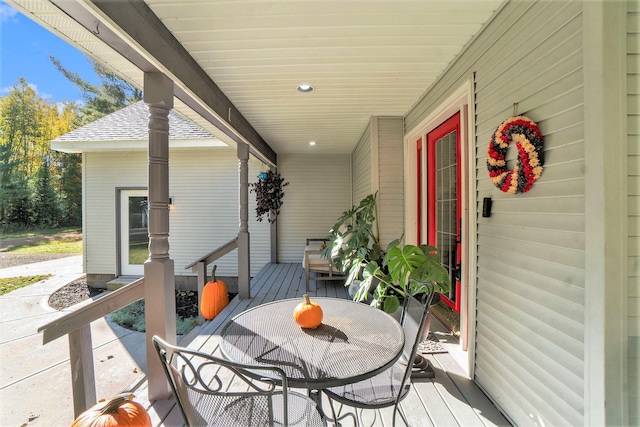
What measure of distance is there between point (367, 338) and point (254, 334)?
577 mm

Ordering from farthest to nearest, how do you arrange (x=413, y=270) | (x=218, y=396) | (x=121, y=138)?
1. (x=121, y=138)
2. (x=413, y=270)
3. (x=218, y=396)

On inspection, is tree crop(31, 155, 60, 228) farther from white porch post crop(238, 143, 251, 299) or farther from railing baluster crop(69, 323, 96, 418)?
railing baluster crop(69, 323, 96, 418)

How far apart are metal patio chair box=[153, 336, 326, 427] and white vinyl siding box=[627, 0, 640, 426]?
132 centimetres

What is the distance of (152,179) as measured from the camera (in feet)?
6.21

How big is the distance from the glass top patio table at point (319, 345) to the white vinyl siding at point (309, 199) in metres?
4.93

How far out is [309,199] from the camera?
658 cm

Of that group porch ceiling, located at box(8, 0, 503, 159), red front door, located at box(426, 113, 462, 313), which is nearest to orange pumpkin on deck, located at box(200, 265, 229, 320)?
porch ceiling, located at box(8, 0, 503, 159)

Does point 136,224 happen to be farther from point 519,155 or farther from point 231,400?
point 519,155

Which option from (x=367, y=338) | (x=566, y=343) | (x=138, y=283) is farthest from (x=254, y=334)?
(x=566, y=343)

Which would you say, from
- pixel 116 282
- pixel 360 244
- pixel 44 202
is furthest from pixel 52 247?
pixel 360 244

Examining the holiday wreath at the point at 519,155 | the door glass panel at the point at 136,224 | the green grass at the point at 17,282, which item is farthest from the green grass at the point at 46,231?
the holiday wreath at the point at 519,155

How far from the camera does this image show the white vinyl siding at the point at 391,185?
3664 mm

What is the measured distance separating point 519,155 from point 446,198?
150cm

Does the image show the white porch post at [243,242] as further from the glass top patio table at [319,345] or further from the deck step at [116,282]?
the deck step at [116,282]
